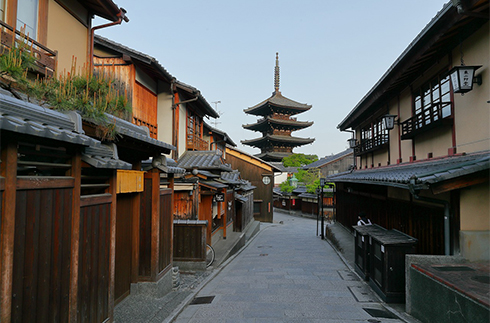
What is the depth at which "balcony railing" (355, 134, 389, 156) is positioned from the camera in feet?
47.2

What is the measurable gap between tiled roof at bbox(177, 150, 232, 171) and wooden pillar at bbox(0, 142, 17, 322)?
963 centimetres

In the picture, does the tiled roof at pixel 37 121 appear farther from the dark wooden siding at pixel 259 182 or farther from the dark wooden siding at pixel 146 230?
the dark wooden siding at pixel 259 182

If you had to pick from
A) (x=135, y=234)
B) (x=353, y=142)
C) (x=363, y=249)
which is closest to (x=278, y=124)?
(x=353, y=142)

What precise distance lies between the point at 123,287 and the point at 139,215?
5.78ft

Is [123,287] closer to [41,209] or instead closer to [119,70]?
[41,209]

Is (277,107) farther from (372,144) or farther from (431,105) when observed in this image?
(431,105)

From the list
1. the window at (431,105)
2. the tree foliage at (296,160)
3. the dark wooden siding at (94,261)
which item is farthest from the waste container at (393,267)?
the tree foliage at (296,160)

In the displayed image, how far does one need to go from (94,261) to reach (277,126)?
4497 cm

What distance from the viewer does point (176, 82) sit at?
47.6 ft

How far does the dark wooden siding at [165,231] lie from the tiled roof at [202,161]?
4.56m

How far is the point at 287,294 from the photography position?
789cm

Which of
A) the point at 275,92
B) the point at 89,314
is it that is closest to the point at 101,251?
the point at 89,314

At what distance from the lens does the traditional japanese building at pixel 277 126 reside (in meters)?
47.2

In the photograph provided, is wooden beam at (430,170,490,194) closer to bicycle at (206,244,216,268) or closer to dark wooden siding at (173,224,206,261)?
dark wooden siding at (173,224,206,261)
